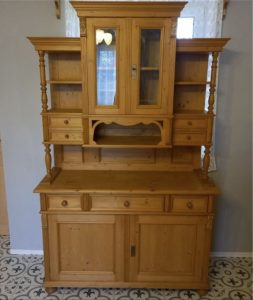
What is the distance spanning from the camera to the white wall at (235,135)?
6.88 ft

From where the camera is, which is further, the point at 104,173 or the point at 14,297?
→ the point at 104,173

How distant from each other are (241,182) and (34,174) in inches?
67.7

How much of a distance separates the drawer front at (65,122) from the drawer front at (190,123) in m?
0.66

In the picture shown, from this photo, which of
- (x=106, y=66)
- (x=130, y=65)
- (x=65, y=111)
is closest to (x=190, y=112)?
(x=130, y=65)

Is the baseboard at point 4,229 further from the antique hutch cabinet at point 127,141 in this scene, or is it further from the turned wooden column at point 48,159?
the turned wooden column at point 48,159

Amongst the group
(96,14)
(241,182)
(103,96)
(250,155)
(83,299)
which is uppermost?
(96,14)

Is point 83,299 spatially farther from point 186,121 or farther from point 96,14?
point 96,14

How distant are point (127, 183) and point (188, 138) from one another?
20.7 inches

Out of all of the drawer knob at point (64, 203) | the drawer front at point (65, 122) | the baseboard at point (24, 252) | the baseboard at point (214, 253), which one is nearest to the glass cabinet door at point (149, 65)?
the drawer front at point (65, 122)

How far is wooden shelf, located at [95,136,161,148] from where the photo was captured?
1979 mm

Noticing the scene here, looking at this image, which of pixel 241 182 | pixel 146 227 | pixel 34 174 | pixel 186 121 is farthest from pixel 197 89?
pixel 34 174

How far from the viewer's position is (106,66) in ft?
6.07

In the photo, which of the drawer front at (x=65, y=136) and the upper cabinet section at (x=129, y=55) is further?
the drawer front at (x=65, y=136)

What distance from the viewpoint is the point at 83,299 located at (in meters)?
2.04
